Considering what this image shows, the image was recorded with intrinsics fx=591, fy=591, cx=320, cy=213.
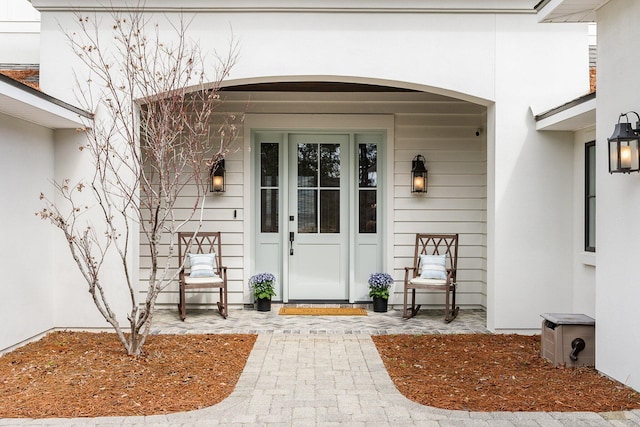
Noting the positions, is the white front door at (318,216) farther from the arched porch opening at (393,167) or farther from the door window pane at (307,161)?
the arched porch opening at (393,167)

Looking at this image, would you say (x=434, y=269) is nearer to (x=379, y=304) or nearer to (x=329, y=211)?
(x=379, y=304)

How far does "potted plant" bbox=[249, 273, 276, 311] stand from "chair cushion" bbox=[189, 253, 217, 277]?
0.55 m

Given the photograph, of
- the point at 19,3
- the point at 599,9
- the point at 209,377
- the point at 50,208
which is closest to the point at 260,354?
the point at 209,377

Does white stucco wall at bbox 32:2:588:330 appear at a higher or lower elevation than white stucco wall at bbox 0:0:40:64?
lower

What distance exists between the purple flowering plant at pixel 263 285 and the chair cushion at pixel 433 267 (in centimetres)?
191

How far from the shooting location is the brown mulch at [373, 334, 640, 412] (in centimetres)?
390

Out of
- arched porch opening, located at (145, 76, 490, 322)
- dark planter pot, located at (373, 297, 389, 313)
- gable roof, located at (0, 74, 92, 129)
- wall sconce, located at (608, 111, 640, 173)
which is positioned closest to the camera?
wall sconce, located at (608, 111, 640, 173)

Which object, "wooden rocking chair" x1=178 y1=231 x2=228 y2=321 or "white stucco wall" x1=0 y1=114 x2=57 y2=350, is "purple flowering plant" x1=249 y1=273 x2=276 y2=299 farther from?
"white stucco wall" x1=0 y1=114 x2=57 y2=350

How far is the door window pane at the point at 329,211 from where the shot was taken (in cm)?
809

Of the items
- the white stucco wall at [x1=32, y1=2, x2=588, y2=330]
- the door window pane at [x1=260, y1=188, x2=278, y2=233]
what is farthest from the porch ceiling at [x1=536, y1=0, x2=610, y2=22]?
the door window pane at [x1=260, y1=188, x2=278, y2=233]

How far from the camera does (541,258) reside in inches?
249

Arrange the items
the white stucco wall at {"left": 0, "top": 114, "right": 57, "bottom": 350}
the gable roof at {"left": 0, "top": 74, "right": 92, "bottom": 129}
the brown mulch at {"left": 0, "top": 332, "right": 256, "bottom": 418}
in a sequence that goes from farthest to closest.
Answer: the white stucco wall at {"left": 0, "top": 114, "right": 57, "bottom": 350}
the gable roof at {"left": 0, "top": 74, "right": 92, "bottom": 129}
the brown mulch at {"left": 0, "top": 332, "right": 256, "bottom": 418}

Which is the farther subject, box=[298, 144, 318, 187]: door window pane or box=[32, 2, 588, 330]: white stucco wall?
box=[298, 144, 318, 187]: door window pane

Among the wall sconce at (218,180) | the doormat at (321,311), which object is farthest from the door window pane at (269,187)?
the doormat at (321,311)
